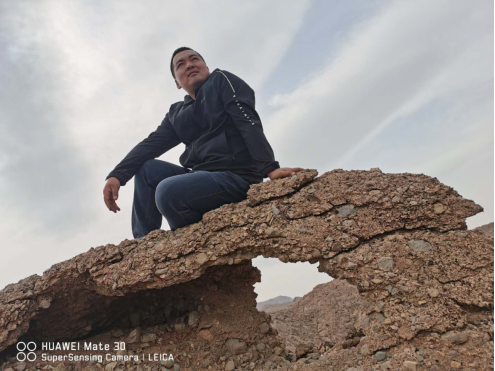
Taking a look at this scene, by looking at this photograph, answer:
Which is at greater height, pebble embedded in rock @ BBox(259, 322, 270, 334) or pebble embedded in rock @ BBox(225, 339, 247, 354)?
pebble embedded in rock @ BBox(259, 322, 270, 334)

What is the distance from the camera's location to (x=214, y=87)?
267 cm

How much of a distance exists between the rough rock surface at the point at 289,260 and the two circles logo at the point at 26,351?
6cm

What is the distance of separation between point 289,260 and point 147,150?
5.61 feet

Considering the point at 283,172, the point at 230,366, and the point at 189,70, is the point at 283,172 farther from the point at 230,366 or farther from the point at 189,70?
the point at 230,366

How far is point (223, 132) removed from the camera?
2598mm

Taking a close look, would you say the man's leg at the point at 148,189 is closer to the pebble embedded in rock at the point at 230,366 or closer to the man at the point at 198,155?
the man at the point at 198,155

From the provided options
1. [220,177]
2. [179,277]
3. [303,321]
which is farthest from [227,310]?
[303,321]

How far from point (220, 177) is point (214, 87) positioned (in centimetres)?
78

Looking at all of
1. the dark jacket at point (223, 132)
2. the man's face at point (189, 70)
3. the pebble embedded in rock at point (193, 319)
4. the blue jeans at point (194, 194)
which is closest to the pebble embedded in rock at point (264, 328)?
the pebble embedded in rock at point (193, 319)

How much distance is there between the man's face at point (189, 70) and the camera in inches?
112

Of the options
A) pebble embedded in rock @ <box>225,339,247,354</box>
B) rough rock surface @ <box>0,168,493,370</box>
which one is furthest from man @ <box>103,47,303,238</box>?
pebble embedded in rock @ <box>225,339,247,354</box>

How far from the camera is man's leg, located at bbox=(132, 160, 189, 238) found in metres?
2.86

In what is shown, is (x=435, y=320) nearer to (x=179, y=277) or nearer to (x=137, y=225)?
(x=179, y=277)

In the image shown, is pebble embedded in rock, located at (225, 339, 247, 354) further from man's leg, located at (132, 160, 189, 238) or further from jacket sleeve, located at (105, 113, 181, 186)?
jacket sleeve, located at (105, 113, 181, 186)
